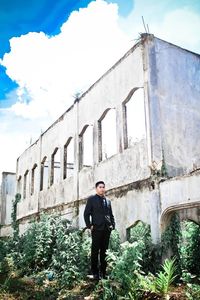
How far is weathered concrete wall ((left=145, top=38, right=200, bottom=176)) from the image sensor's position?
30.2 feet

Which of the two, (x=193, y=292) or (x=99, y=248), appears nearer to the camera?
(x=193, y=292)

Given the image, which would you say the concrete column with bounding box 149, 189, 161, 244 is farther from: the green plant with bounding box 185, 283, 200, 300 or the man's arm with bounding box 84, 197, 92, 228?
the green plant with bounding box 185, 283, 200, 300

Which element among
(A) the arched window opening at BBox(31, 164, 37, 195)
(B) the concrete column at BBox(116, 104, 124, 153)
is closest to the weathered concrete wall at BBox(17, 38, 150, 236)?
(B) the concrete column at BBox(116, 104, 124, 153)

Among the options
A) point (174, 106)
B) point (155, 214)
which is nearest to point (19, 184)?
point (174, 106)

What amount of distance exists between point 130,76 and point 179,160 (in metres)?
2.93

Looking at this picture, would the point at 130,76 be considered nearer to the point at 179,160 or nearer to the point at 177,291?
the point at 179,160

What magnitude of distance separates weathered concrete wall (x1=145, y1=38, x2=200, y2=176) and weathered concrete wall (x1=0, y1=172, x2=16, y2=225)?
62.3 feet

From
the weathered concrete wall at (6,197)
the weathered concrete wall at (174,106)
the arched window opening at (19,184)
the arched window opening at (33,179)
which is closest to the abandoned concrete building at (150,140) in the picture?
the weathered concrete wall at (174,106)

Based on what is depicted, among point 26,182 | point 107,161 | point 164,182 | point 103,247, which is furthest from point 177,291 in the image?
point 26,182

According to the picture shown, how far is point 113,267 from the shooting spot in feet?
22.4

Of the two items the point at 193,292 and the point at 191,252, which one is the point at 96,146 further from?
the point at 193,292

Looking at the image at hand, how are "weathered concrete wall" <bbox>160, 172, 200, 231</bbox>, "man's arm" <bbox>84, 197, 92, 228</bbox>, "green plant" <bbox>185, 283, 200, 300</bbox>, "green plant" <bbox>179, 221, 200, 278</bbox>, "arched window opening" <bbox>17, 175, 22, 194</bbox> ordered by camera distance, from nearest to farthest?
"green plant" <bbox>185, 283, 200, 300</bbox> < "man's arm" <bbox>84, 197, 92, 228</bbox> < "weathered concrete wall" <bbox>160, 172, 200, 231</bbox> < "green plant" <bbox>179, 221, 200, 278</bbox> < "arched window opening" <bbox>17, 175, 22, 194</bbox>

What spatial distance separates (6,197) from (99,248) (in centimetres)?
2042

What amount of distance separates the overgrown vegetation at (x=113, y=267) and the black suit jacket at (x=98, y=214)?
2.05ft
